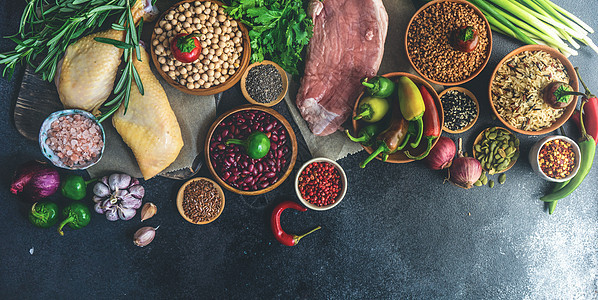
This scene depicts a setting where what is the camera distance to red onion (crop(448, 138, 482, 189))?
2213mm

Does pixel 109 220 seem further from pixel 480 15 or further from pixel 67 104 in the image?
pixel 480 15

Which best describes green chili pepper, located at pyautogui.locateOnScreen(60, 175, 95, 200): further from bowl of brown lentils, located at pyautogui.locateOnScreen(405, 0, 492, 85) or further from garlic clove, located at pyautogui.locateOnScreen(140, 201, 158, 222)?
bowl of brown lentils, located at pyautogui.locateOnScreen(405, 0, 492, 85)

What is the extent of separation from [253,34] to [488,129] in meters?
1.63

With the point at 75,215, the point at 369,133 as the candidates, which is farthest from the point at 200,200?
the point at 369,133

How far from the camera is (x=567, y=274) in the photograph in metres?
2.44

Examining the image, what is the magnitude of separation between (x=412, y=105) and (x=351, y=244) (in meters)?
1.01

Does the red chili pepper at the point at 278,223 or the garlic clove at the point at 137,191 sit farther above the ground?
the garlic clove at the point at 137,191

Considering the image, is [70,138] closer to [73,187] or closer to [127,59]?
[73,187]

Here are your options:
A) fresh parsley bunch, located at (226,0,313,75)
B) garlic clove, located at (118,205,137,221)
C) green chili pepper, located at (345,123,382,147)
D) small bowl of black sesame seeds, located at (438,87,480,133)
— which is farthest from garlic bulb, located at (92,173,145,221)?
small bowl of black sesame seeds, located at (438,87,480,133)

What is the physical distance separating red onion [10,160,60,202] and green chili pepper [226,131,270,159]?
1115mm

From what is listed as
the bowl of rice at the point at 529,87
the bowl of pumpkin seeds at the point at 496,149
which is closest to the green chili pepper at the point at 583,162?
the bowl of rice at the point at 529,87

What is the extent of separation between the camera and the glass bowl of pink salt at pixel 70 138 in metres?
1.99

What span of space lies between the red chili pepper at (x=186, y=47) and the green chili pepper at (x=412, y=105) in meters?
1.18

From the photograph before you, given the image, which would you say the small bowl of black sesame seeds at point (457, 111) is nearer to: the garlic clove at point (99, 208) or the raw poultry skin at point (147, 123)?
the raw poultry skin at point (147, 123)
